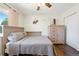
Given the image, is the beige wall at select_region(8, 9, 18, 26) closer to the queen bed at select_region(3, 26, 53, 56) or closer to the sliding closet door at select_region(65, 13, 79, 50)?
the queen bed at select_region(3, 26, 53, 56)

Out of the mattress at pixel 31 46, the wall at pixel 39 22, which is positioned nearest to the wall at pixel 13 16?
the wall at pixel 39 22

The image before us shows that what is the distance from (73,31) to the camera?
2.28 meters

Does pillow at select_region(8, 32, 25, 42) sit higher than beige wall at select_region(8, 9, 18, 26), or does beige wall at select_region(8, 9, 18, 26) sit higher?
beige wall at select_region(8, 9, 18, 26)

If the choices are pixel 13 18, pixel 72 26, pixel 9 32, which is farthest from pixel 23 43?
pixel 72 26

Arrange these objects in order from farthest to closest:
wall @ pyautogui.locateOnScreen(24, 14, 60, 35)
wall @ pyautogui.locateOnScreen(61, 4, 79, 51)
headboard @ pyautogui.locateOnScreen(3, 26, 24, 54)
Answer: wall @ pyautogui.locateOnScreen(61, 4, 79, 51) → wall @ pyautogui.locateOnScreen(24, 14, 60, 35) → headboard @ pyautogui.locateOnScreen(3, 26, 24, 54)

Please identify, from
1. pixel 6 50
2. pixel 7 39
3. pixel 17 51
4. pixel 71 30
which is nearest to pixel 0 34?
pixel 7 39

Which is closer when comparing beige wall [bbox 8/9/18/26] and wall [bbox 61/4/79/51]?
beige wall [bbox 8/9/18/26]

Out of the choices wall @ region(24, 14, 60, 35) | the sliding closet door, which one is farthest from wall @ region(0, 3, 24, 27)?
the sliding closet door

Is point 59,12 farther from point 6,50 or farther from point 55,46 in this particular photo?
point 6,50

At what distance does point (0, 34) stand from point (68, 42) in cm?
128

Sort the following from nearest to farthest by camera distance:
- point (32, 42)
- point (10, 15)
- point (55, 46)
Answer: point (10, 15), point (32, 42), point (55, 46)

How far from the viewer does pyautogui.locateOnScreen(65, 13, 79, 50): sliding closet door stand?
2093 mm

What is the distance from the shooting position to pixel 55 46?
1890mm

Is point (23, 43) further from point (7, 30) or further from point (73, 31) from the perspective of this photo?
point (73, 31)
